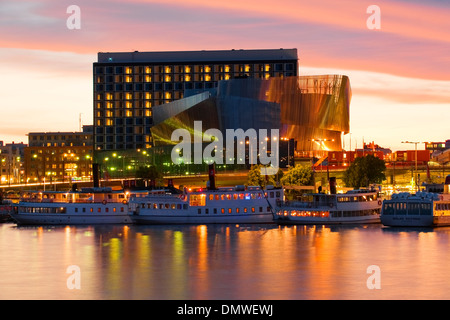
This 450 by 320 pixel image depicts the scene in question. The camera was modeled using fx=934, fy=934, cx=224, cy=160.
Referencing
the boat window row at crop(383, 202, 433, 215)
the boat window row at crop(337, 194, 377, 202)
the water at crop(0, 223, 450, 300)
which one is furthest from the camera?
the boat window row at crop(337, 194, 377, 202)

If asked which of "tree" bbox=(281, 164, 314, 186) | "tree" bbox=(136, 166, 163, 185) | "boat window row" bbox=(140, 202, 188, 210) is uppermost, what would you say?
"tree" bbox=(136, 166, 163, 185)

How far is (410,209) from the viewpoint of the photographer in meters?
89.7

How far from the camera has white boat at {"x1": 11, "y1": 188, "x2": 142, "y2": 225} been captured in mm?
98000

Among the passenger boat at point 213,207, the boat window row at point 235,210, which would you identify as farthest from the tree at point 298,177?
the boat window row at point 235,210

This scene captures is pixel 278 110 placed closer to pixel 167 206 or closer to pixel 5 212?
pixel 5 212

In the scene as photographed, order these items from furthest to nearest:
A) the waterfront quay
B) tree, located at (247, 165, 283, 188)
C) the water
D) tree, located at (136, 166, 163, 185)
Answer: tree, located at (136, 166, 163, 185), the waterfront quay, tree, located at (247, 165, 283, 188), the water

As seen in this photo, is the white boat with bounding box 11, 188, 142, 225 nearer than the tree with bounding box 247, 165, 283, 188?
Yes

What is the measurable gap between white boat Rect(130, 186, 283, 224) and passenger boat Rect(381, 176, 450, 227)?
12.1 meters

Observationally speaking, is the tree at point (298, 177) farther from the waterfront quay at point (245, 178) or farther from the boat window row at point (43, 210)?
the boat window row at point (43, 210)

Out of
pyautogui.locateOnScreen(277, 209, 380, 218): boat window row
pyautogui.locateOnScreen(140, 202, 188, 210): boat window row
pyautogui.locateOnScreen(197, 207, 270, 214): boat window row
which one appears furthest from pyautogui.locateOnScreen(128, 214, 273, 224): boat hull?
pyautogui.locateOnScreen(277, 209, 380, 218): boat window row

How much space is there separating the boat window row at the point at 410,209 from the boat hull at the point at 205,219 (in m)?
12.6

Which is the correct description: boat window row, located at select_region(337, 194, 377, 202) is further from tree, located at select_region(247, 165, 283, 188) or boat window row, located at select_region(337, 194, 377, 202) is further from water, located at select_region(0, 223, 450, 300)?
tree, located at select_region(247, 165, 283, 188)

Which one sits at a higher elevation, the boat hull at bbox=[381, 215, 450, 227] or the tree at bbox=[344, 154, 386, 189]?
the tree at bbox=[344, 154, 386, 189]

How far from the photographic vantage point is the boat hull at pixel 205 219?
94188 millimetres
